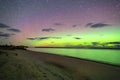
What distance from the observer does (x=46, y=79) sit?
1080 centimetres

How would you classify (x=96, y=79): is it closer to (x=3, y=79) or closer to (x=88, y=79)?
(x=88, y=79)

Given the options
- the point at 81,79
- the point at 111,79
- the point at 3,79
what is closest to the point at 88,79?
the point at 81,79

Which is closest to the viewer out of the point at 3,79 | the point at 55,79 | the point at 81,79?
the point at 3,79

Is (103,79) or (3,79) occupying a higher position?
(3,79)

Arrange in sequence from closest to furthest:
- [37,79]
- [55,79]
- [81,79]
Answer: [37,79] < [55,79] < [81,79]

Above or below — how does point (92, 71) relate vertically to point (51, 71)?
below

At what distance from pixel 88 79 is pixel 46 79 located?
5.39 m

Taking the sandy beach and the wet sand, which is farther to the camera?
the wet sand

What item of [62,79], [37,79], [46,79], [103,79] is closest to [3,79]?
[37,79]

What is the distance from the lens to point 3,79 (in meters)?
9.93

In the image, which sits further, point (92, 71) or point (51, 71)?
point (92, 71)

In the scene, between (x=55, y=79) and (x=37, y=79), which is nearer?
(x=37, y=79)

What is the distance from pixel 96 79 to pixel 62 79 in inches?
175

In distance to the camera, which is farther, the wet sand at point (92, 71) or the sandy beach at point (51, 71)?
the wet sand at point (92, 71)
